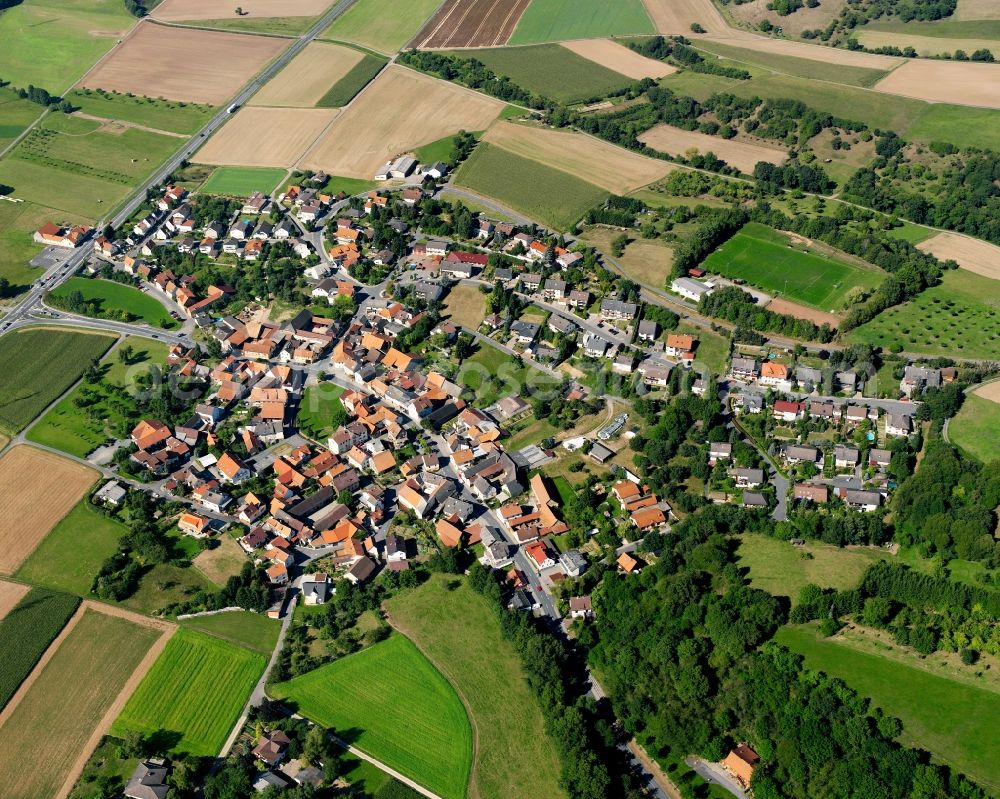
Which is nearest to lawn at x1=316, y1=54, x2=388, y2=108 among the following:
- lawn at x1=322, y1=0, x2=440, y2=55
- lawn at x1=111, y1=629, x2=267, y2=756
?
lawn at x1=322, y1=0, x2=440, y2=55

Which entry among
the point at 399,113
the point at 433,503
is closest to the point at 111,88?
the point at 399,113

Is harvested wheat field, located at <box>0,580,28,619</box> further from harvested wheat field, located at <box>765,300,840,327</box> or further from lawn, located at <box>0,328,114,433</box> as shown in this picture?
harvested wheat field, located at <box>765,300,840,327</box>

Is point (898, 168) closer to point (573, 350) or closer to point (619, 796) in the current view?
point (573, 350)

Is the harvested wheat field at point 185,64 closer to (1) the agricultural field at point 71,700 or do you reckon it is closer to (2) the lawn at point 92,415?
(2) the lawn at point 92,415

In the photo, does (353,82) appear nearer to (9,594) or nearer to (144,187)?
(144,187)

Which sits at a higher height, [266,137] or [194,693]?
[266,137]

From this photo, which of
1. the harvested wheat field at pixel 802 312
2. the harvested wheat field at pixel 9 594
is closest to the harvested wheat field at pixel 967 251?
the harvested wheat field at pixel 802 312

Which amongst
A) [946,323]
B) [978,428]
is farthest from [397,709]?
[946,323]
